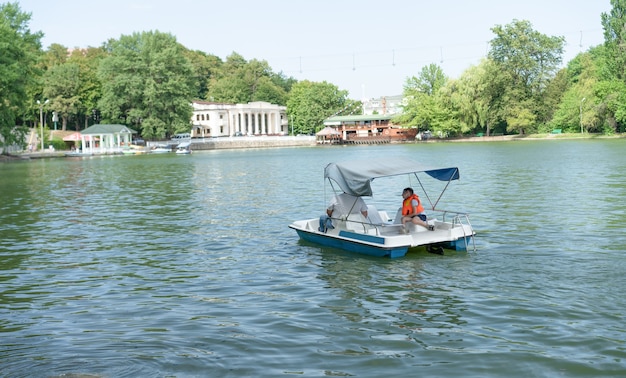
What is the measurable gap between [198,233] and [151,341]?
12.4 m

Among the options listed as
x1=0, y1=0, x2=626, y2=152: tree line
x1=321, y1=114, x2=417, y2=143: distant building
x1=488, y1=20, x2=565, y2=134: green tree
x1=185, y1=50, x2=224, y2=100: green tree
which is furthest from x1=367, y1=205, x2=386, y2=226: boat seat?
x1=185, y1=50, x2=224, y2=100: green tree

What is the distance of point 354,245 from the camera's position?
58.6 feet

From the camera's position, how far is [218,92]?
184m

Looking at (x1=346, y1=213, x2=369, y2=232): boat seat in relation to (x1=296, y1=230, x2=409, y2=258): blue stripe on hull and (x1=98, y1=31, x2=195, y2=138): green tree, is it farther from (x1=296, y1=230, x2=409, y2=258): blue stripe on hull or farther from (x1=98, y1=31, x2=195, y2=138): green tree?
(x1=98, y1=31, x2=195, y2=138): green tree

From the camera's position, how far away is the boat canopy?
18516 millimetres

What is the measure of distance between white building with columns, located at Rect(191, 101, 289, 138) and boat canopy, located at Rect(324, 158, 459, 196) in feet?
453

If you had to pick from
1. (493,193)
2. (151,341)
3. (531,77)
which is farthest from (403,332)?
(531,77)

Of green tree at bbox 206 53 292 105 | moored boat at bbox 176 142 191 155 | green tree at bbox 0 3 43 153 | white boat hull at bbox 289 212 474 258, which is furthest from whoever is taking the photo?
green tree at bbox 206 53 292 105

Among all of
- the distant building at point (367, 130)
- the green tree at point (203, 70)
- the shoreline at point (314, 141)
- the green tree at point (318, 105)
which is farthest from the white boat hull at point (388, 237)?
the green tree at point (203, 70)

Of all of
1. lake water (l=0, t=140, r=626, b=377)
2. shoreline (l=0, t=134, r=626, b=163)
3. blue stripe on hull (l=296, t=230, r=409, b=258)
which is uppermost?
shoreline (l=0, t=134, r=626, b=163)

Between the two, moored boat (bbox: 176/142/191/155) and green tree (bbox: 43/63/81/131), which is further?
green tree (bbox: 43/63/81/131)

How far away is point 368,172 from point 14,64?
202ft

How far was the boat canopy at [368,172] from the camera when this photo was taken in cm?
1852

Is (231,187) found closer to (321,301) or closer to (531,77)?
(321,301)
